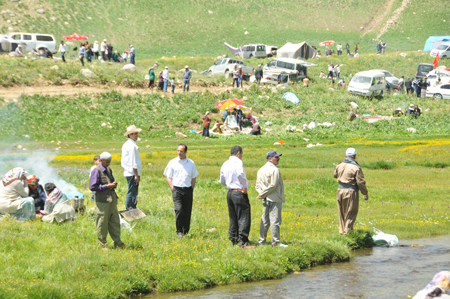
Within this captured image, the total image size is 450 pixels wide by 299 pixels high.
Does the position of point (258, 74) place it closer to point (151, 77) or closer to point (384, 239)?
point (151, 77)

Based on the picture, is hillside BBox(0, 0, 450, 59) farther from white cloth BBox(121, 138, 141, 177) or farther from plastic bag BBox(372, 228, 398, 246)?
plastic bag BBox(372, 228, 398, 246)

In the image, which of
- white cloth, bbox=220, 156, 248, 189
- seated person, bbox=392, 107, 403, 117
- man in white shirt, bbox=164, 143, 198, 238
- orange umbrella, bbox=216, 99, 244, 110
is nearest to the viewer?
white cloth, bbox=220, 156, 248, 189

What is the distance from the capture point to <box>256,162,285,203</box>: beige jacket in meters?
10.4

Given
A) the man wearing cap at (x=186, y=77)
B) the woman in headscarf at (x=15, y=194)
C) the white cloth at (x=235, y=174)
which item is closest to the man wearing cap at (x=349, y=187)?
the white cloth at (x=235, y=174)

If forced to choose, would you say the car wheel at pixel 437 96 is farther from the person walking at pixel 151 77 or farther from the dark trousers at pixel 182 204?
the dark trousers at pixel 182 204

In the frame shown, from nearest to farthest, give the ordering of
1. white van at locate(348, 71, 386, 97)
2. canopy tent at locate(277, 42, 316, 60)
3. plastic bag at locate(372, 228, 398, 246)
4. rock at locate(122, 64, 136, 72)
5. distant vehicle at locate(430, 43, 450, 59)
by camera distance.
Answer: plastic bag at locate(372, 228, 398, 246)
rock at locate(122, 64, 136, 72)
white van at locate(348, 71, 386, 97)
canopy tent at locate(277, 42, 316, 60)
distant vehicle at locate(430, 43, 450, 59)

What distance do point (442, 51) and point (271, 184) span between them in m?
61.5

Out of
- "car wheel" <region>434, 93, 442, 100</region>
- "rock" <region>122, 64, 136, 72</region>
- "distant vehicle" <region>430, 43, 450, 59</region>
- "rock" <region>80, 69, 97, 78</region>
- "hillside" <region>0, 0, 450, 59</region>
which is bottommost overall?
"car wheel" <region>434, 93, 442, 100</region>

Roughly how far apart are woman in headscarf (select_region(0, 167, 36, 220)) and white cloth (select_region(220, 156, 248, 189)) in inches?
189

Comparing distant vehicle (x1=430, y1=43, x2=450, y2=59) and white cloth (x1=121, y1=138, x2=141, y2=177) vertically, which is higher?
distant vehicle (x1=430, y1=43, x2=450, y2=59)

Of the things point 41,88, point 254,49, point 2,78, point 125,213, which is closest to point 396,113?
point 254,49

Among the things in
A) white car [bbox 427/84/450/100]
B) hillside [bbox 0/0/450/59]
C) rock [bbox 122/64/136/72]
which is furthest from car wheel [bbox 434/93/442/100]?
rock [bbox 122/64/136/72]

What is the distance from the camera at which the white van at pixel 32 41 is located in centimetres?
4710

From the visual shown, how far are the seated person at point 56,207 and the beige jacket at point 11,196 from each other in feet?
2.14
